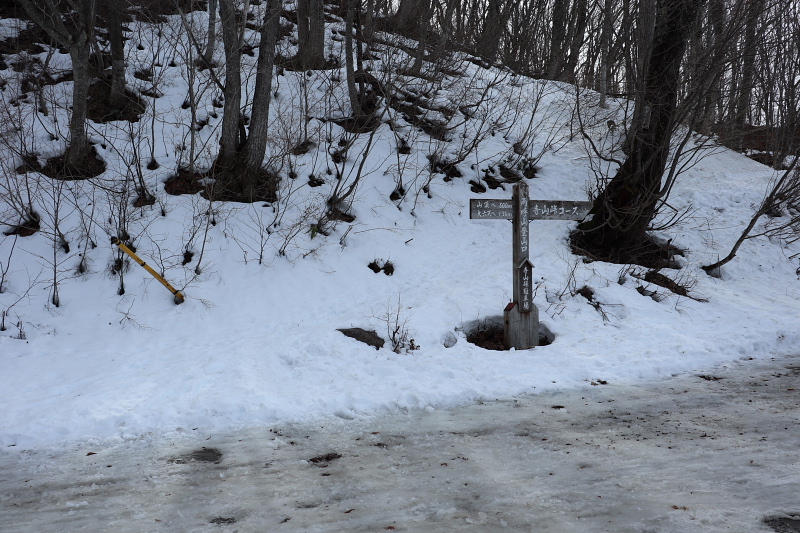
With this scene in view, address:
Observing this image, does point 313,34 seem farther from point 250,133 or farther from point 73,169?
point 73,169

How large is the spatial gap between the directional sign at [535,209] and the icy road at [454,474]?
2.61 metres

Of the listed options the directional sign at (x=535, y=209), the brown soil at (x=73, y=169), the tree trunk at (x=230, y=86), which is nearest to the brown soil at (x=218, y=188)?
the tree trunk at (x=230, y=86)

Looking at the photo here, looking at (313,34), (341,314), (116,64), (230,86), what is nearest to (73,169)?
(230,86)

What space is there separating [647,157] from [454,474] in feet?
26.1

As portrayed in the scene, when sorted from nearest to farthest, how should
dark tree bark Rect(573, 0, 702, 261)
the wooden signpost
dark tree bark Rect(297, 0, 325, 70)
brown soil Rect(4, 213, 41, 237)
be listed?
the wooden signpost, brown soil Rect(4, 213, 41, 237), dark tree bark Rect(573, 0, 702, 261), dark tree bark Rect(297, 0, 325, 70)

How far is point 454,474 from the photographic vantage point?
428 centimetres

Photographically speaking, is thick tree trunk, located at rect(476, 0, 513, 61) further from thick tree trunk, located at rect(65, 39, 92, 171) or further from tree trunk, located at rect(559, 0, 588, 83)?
thick tree trunk, located at rect(65, 39, 92, 171)

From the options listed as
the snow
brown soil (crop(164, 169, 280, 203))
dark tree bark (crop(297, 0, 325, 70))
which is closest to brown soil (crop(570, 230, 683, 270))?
the snow

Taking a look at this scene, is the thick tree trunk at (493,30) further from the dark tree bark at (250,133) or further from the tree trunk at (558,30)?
the dark tree bark at (250,133)

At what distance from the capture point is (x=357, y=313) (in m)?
8.04

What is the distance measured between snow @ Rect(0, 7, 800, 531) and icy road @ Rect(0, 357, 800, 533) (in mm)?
43

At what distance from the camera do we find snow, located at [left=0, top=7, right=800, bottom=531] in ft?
16.2

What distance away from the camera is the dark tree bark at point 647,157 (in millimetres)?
9609

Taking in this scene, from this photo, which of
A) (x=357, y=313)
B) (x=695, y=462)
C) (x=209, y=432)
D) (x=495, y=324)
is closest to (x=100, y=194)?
(x=357, y=313)
